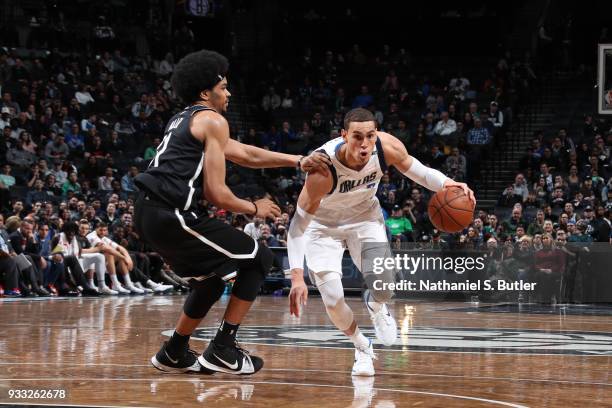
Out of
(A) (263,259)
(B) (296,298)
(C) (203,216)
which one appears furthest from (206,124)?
(B) (296,298)

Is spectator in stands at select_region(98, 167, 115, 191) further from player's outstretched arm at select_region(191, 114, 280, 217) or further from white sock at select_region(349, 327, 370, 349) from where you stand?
player's outstretched arm at select_region(191, 114, 280, 217)

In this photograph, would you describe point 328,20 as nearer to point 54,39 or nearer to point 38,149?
point 54,39

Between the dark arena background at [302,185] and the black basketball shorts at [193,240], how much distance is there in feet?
0.50

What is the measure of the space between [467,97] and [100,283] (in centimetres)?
1113

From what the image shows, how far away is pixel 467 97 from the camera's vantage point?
25547 millimetres

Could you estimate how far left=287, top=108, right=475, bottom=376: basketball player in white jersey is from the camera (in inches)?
275

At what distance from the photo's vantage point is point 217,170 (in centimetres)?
624

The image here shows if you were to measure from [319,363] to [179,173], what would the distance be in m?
1.89

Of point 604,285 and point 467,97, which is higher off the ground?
point 467,97

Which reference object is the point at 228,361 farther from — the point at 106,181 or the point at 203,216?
the point at 106,181

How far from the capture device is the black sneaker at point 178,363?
6539 mm

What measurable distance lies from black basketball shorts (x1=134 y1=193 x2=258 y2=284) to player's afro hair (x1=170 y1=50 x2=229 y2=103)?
71 cm

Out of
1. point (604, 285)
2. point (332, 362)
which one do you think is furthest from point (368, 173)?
point (604, 285)

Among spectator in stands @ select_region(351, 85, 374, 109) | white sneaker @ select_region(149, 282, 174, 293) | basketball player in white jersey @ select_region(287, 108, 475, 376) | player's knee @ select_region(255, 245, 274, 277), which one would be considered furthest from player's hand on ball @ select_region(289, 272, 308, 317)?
spectator in stands @ select_region(351, 85, 374, 109)
